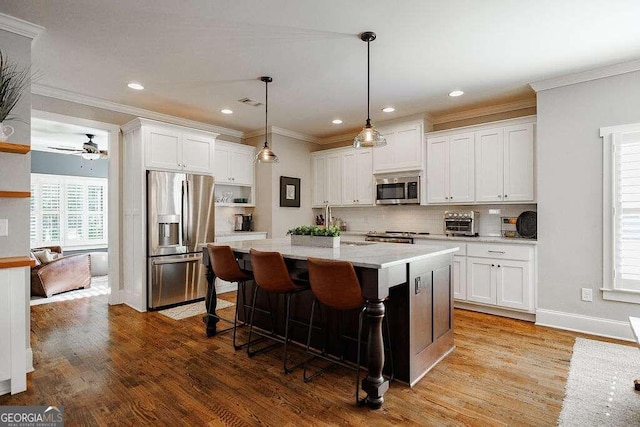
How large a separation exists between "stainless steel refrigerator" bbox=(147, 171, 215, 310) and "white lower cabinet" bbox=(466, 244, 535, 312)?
353cm

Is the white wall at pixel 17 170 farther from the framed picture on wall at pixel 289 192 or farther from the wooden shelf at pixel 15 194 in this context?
the framed picture on wall at pixel 289 192

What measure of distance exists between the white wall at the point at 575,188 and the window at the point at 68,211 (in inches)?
358

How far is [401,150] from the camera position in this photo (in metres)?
5.31

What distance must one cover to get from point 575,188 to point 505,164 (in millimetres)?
876

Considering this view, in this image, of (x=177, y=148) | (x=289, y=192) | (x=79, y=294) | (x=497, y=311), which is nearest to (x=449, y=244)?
(x=497, y=311)

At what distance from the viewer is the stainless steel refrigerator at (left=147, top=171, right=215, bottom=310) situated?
→ 446 centimetres

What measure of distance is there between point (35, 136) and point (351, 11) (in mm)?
6546

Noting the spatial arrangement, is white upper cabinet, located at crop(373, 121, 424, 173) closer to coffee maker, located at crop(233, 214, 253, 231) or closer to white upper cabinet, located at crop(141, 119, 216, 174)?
coffee maker, located at crop(233, 214, 253, 231)

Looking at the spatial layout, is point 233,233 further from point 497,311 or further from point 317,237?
point 497,311

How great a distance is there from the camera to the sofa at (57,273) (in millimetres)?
5059

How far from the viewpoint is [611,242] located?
344cm

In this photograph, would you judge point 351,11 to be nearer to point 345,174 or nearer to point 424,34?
point 424,34

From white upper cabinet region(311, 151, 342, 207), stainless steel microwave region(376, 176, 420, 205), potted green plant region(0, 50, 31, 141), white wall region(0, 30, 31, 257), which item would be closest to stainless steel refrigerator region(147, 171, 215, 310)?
white wall region(0, 30, 31, 257)

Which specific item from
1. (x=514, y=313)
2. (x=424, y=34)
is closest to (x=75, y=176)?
(x=424, y=34)
